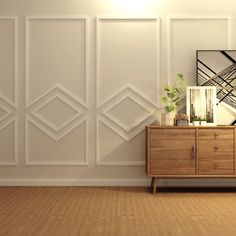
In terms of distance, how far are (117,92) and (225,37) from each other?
1.42m

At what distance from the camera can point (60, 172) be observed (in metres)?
5.45

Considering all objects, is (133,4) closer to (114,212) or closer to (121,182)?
(121,182)

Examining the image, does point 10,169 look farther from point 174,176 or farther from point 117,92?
point 174,176

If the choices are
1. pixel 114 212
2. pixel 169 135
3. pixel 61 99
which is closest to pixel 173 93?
pixel 169 135

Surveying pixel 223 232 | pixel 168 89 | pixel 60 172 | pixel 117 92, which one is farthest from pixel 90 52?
pixel 223 232

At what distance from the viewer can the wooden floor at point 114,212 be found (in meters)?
3.23

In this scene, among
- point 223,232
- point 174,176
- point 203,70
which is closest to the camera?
point 223,232

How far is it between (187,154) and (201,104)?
0.67 m

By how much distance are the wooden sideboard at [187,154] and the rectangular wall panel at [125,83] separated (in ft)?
1.78

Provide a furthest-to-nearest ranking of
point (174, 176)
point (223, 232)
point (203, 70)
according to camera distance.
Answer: point (203, 70)
point (174, 176)
point (223, 232)

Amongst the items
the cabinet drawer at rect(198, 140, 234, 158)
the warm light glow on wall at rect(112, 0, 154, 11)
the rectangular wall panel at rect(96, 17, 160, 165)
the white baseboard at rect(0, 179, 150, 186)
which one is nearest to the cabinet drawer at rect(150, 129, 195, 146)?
the cabinet drawer at rect(198, 140, 234, 158)

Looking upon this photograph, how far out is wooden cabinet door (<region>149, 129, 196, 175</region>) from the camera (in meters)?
4.90

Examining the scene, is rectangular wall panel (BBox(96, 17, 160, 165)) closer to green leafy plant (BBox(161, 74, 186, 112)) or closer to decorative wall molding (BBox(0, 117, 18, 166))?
green leafy plant (BBox(161, 74, 186, 112))

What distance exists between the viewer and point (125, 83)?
17.9 ft
